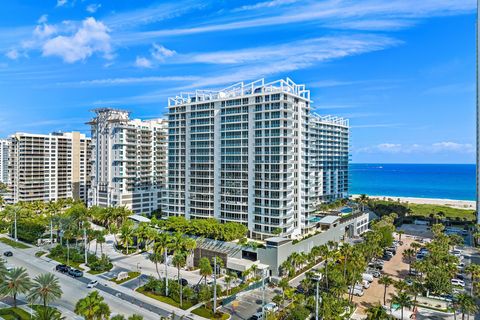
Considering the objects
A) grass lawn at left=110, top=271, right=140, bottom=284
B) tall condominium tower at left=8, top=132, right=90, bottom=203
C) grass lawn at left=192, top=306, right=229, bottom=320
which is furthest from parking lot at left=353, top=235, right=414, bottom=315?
tall condominium tower at left=8, top=132, right=90, bottom=203

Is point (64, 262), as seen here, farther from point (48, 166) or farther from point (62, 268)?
point (48, 166)

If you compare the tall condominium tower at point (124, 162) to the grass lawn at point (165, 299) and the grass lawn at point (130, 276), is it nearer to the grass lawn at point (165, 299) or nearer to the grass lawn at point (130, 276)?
the grass lawn at point (130, 276)

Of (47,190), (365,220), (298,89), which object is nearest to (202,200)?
(298,89)

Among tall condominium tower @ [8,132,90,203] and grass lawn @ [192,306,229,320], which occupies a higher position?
tall condominium tower @ [8,132,90,203]

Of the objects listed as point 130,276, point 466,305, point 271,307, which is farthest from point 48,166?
point 466,305

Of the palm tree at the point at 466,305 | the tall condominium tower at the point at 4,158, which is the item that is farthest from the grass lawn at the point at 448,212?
the tall condominium tower at the point at 4,158

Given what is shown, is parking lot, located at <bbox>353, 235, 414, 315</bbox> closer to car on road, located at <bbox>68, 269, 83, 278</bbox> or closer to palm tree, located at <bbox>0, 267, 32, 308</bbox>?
palm tree, located at <bbox>0, 267, 32, 308</bbox>
